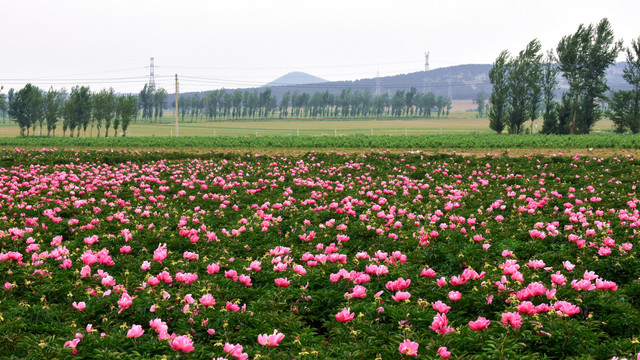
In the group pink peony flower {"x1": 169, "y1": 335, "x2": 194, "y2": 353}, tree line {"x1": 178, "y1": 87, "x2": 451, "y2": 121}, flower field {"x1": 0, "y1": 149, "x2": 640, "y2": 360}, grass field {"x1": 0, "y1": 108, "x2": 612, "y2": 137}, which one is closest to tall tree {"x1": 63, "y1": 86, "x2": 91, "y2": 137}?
grass field {"x1": 0, "y1": 108, "x2": 612, "y2": 137}

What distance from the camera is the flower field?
343 centimetres

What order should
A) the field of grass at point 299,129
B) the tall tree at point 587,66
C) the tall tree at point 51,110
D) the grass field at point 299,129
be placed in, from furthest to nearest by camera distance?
the grass field at point 299,129 → the field of grass at point 299,129 → the tall tree at point 51,110 → the tall tree at point 587,66

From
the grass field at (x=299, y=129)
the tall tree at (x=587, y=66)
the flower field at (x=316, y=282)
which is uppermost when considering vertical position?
the tall tree at (x=587, y=66)

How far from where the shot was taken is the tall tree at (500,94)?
52.6 meters

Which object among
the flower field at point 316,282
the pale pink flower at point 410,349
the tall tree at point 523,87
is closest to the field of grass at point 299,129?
the tall tree at point 523,87

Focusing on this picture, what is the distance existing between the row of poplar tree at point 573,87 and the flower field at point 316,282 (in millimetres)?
45503

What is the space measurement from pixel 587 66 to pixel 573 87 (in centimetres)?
313

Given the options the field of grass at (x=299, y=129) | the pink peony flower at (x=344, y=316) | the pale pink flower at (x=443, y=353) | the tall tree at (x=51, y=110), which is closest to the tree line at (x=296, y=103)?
the field of grass at (x=299, y=129)

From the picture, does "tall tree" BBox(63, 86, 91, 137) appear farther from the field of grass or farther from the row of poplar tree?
the row of poplar tree

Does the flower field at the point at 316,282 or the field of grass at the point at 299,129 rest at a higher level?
the field of grass at the point at 299,129

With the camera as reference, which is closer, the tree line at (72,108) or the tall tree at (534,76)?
the tall tree at (534,76)

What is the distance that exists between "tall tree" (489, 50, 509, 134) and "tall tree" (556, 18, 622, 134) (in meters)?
6.21

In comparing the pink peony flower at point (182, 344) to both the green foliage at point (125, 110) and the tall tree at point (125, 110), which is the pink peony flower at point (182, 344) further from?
the tall tree at point (125, 110)

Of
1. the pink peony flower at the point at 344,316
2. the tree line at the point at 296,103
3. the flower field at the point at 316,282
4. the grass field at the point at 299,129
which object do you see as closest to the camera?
the flower field at the point at 316,282
